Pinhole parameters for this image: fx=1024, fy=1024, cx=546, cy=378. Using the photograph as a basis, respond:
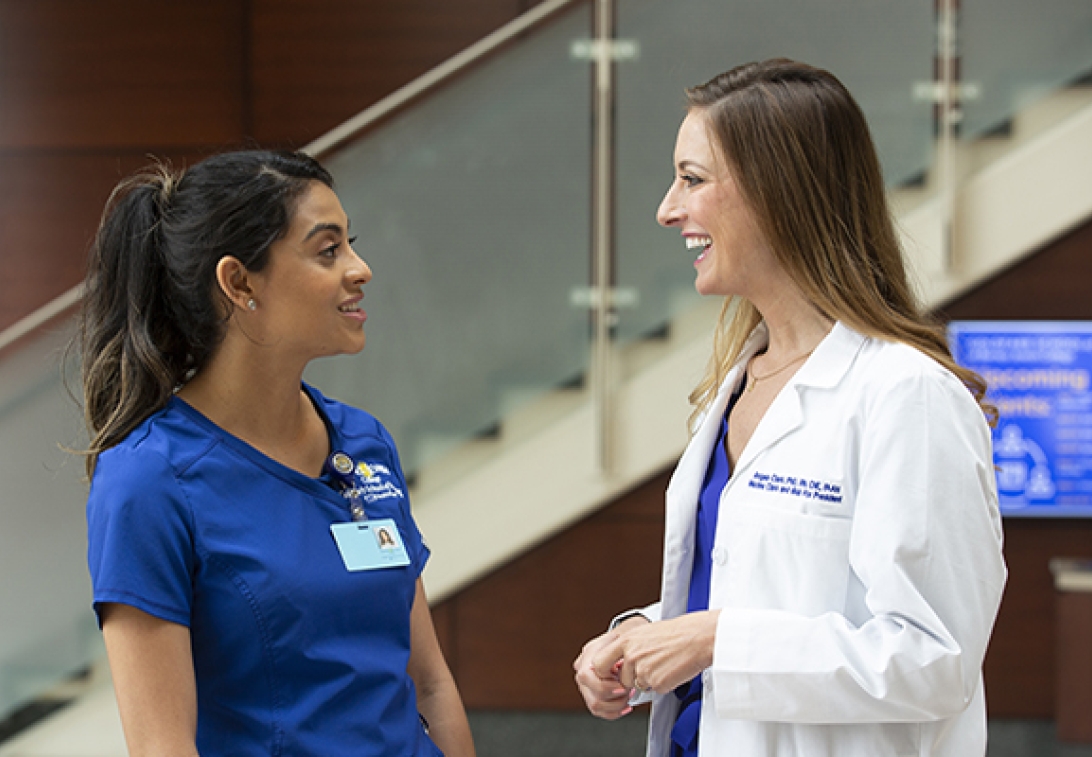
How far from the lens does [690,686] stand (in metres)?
1.50

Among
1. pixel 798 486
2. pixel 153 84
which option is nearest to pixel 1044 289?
pixel 798 486

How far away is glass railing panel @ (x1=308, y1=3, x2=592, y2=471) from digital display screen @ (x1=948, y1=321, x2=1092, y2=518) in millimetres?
1623

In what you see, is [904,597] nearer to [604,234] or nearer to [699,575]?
[699,575]

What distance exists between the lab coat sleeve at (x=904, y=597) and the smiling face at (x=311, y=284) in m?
0.69

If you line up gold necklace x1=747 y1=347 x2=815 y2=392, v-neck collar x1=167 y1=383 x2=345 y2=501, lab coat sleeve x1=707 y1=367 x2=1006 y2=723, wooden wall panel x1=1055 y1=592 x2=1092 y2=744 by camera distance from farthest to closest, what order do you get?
wooden wall panel x1=1055 y1=592 x2=1092 y2=744
gold necklace x1=747 y1=347 x2=815 y2=392
v-neck collar x1=167 y1=383 x2=345 y2=501
lab coat sleeve x1=707 y1=367 x2=1006 y2=723

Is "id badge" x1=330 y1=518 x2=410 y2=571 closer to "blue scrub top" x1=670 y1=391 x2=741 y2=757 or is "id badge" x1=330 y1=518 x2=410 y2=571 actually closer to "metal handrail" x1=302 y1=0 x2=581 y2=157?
"blue scrub top" x1=670 y1=391 x2=741 y2=757

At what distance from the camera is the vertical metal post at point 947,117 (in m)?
4.09

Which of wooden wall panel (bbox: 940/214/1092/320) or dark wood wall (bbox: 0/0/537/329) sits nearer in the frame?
wooden wall panel (bbox: 940/214/1092/320)

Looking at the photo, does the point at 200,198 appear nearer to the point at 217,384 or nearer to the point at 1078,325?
the point at 217,384

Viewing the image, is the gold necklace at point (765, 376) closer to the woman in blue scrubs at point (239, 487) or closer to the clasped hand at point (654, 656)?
the clasped hand at point (654, 656)

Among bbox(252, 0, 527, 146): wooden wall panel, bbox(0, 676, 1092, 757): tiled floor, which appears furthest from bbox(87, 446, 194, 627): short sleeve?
bbox(252, 0, 527, 146): wooden wall panel

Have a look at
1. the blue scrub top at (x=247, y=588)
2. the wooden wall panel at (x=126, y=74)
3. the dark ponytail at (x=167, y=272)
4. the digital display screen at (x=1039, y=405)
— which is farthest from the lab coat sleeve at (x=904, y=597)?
the wooden wall panel at (x=126, y=74)

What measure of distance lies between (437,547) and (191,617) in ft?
9.80

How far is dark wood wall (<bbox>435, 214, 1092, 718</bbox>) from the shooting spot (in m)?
4.14
